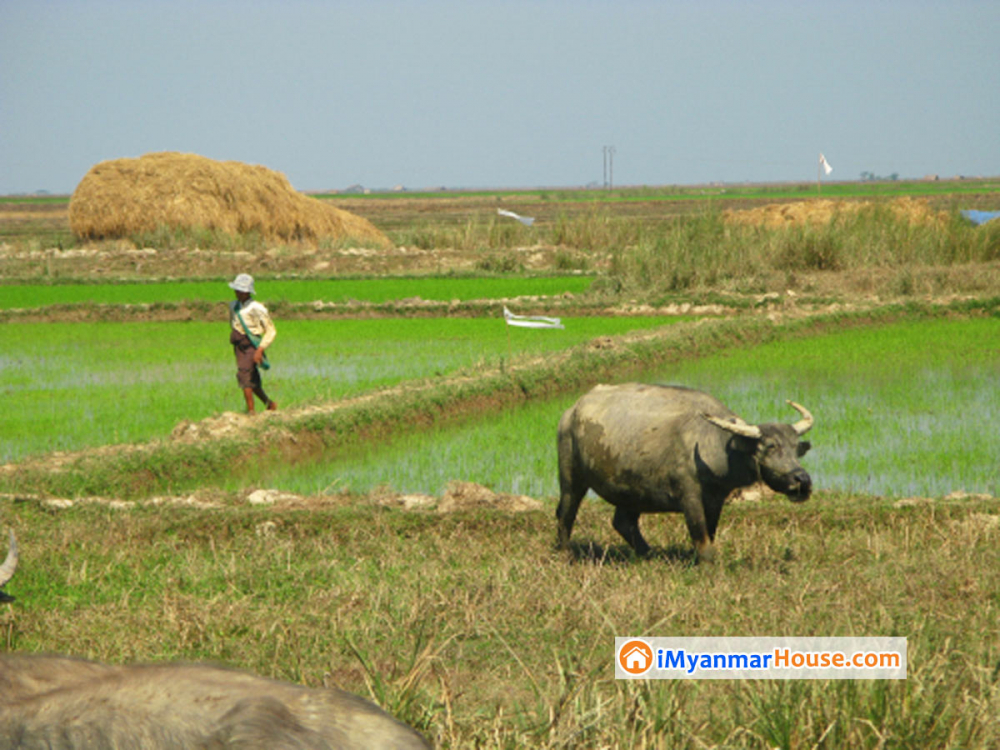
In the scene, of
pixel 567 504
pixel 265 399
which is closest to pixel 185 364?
pixel 265 399

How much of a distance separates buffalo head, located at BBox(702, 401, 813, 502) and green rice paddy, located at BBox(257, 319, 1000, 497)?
253 centimetres

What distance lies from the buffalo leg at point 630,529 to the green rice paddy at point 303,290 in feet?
43.8

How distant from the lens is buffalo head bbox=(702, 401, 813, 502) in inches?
181

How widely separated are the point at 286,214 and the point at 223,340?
56.2 ft

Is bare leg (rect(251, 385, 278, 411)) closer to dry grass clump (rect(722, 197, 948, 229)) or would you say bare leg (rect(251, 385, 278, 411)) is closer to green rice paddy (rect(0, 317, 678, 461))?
green rice paddy (rect(0, 317, 678, 461))

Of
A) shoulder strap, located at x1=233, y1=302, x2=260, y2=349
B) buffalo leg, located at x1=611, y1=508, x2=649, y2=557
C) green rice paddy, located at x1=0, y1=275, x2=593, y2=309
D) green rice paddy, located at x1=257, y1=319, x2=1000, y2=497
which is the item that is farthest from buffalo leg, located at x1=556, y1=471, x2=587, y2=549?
green rice paddy, located at x1=0, y1=275, x2=593, y2=309

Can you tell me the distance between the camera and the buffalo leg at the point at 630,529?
5.50 m

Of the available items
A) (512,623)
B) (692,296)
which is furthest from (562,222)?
(512,623)

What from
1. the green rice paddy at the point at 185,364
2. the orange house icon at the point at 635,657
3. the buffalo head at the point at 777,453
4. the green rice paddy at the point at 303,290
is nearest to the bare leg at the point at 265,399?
the green rice paddy at the point at 185,364

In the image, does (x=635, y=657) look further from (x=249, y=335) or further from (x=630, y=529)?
(x=249, y=335)

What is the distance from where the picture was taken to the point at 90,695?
6.09 feet

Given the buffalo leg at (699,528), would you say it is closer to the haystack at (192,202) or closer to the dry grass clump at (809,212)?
the dry grass clump at (809,212)

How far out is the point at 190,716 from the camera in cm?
177

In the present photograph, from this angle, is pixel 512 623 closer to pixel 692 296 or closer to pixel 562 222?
pixel 692 296
